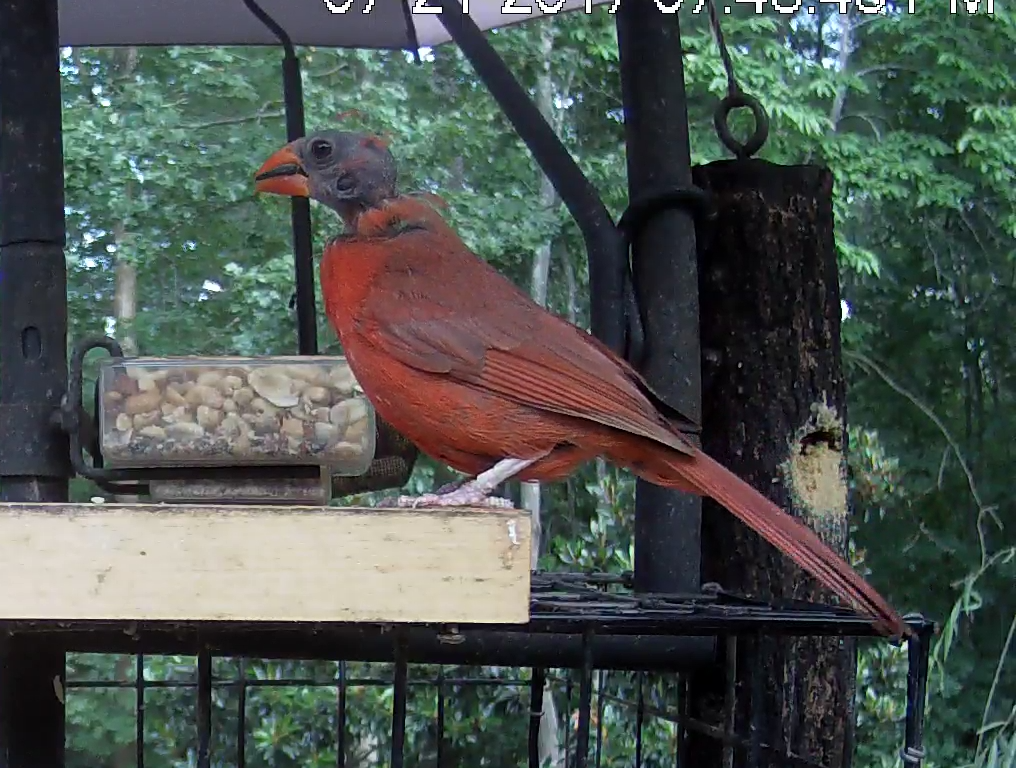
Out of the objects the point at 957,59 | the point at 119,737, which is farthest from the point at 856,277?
the point at 119,737

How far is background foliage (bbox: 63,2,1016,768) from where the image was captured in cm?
425

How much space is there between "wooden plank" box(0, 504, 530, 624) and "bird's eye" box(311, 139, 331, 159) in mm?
574

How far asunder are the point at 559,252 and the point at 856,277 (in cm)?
135

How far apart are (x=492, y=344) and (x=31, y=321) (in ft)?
1.38

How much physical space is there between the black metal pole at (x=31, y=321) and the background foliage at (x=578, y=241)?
9.42 feet

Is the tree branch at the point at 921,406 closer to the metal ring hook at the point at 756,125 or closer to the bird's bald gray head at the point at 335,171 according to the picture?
the metal ring hook at the point at 756,125

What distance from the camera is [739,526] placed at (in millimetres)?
1521

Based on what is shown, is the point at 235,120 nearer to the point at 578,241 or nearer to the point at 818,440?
the point at 578,241

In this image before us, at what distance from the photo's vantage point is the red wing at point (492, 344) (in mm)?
1130

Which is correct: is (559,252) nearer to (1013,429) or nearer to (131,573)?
(1013,429)

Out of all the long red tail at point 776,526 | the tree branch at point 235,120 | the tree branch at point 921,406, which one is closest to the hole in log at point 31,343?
the long red tail at point 776,526

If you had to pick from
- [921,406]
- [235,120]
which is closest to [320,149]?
[235,120]

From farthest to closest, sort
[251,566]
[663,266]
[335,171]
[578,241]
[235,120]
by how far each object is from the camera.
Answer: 1. [578,241]
2. [235,120]
3. [663,266]
4. [335,171]
5. [251,566]

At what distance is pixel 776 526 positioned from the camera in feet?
3.57
